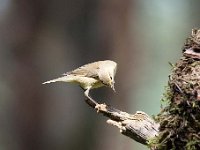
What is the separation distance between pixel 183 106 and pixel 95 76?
1.81 meters

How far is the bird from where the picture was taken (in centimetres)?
498

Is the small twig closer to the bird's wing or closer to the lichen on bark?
the lichen on bark

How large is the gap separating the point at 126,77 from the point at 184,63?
15.4 feet

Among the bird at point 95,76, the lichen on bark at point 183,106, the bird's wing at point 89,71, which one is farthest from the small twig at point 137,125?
the bird's wing at point 89,71

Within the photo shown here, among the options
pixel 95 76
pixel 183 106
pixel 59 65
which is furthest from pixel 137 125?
pixel 59 65

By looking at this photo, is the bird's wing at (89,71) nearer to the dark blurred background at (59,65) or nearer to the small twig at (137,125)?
the small twig at (137,125)

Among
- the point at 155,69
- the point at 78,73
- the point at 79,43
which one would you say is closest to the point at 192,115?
the point at 78,73

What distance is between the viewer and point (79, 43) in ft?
25.6

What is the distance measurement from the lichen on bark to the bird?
53.2 inches

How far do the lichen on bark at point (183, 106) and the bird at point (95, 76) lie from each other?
135 cm

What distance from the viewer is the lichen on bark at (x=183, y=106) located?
10.9ft

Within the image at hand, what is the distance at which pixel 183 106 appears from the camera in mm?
3367

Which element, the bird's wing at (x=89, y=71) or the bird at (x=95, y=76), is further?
the bird's wing at (x=89, y=71)

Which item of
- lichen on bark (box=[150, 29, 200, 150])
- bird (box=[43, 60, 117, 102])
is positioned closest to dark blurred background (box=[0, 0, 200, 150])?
bird (box=[43, 60, 117, 102])
